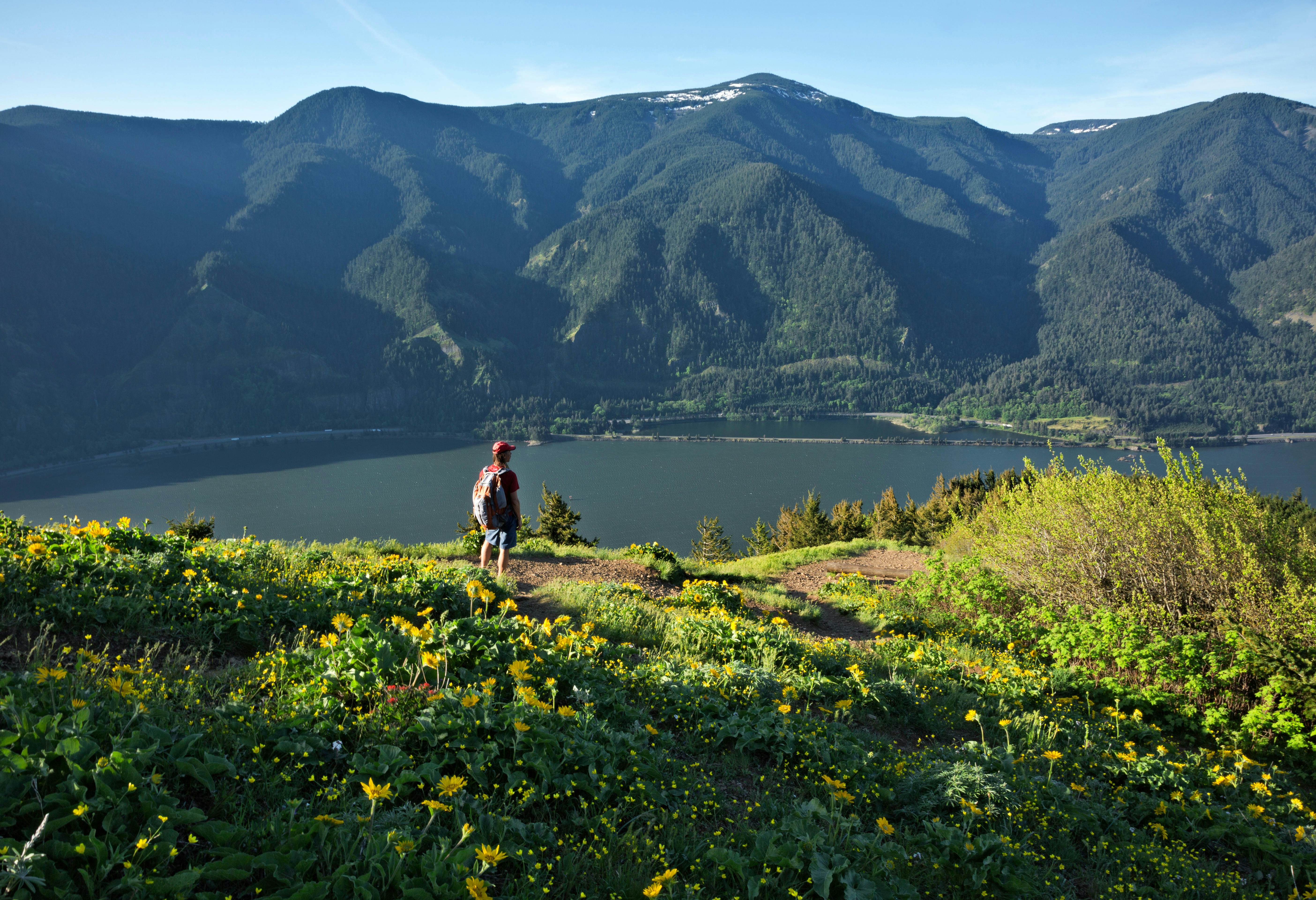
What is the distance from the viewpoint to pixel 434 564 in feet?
28.4

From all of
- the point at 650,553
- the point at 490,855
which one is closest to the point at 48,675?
the point at 490,855

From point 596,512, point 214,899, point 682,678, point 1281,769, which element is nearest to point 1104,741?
point 1281,769

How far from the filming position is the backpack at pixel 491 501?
9.66 metres

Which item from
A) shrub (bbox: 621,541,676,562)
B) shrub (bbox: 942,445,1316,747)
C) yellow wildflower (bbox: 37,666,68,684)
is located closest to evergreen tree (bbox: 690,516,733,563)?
shrub (bbox: 621,541,676,562)

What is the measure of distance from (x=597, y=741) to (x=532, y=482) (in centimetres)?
12335

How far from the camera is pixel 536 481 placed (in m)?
125

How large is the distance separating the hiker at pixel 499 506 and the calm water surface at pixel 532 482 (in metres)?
72.3

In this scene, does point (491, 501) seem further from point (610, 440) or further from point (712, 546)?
point (610, 440)

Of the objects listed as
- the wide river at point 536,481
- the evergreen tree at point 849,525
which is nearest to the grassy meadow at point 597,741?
the evergreen tree at point 849,525

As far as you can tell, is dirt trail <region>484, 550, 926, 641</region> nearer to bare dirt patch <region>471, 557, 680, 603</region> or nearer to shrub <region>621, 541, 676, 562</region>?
bare dirt patch <region>471, 557, 680, 603</region>

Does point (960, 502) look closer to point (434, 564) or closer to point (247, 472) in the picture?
point (434, 564)

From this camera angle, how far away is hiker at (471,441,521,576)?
9.66 metres

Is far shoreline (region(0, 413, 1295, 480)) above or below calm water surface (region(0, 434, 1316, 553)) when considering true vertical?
above

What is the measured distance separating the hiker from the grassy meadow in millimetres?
1177
